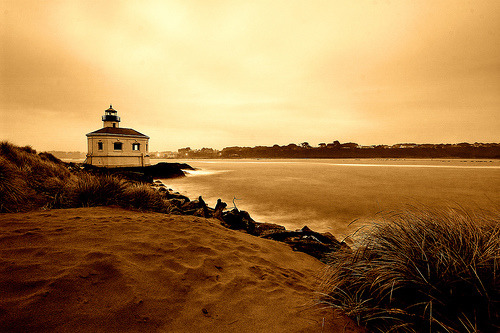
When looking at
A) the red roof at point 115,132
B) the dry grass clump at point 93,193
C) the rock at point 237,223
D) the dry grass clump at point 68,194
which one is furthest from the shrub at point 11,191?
the red roof at point 115,132

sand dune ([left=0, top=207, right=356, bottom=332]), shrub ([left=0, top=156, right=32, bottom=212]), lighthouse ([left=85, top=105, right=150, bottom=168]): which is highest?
lighthouse ([left=85, top=105, right=150, bottom=168])

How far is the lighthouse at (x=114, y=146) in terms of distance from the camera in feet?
103

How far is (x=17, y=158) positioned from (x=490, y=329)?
599 inches

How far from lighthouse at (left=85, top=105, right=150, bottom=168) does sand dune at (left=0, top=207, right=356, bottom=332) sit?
31571mm

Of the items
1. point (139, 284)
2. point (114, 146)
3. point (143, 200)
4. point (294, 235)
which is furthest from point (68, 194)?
point (114, 146)

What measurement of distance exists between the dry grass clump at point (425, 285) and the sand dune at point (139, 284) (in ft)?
1.18

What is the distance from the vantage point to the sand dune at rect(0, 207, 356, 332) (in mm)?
1752

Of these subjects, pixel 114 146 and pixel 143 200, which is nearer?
pixel 143 200

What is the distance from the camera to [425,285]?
6.26 feet

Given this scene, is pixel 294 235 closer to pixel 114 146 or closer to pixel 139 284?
pixel 139 284

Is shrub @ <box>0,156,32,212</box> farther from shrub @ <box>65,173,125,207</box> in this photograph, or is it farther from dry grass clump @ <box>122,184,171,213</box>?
dry grass clump @ <box>122,184,171,213</box>

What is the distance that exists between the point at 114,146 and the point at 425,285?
37808 mm

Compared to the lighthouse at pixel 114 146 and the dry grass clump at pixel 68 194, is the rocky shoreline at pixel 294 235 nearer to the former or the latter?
the dry grass clump at pixel 68 194

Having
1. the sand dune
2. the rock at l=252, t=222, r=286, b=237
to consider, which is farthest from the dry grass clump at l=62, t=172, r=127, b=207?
the rock at l=252, t=222, r=286, b=237
